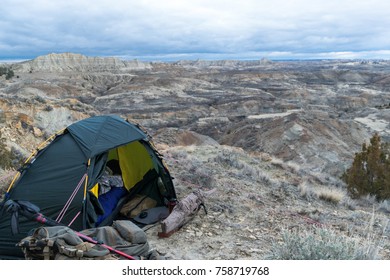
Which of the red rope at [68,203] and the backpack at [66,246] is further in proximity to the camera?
the red rope at [68,203]

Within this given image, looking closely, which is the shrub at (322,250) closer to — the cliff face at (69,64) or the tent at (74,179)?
the tent at (74,179)

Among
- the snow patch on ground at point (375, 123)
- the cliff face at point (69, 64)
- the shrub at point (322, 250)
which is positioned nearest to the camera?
the shrub at point (322, 250)

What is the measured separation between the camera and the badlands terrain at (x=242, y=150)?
Result: 5.78 metres

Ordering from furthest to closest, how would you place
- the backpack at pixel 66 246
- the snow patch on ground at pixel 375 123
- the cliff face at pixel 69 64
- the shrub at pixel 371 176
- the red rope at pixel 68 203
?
the cliff face at pixel 69 64, the snow patch on ground at pixel 375 123, the shrub at pixel 371 176, the red rope at pixel 68 203, the backpack at pixel 66 246

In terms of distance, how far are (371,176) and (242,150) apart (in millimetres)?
7482

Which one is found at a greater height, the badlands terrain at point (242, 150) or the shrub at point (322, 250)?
the shrub at point (322, 250)

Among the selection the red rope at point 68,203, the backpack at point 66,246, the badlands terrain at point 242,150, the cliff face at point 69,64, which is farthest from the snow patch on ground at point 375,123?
the cliff face at point 69,64

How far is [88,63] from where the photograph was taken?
103 metres

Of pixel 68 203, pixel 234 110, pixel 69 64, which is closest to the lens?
→ pixel 68 203

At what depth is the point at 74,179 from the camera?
17.5 feet

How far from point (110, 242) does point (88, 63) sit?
106m

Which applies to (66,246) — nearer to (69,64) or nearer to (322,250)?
(322,250)

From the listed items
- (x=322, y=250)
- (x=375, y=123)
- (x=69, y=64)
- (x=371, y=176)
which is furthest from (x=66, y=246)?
(x=69, y=64)

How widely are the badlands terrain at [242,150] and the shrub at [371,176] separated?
2.07ft
